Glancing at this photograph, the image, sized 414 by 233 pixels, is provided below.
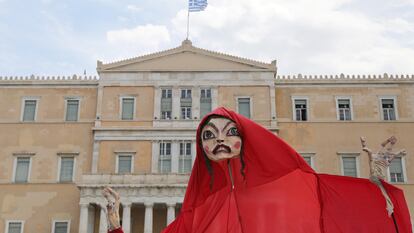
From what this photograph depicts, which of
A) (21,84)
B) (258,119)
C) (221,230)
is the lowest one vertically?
(221,230)

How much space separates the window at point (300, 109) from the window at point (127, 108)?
28.9 ft

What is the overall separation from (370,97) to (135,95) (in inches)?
506

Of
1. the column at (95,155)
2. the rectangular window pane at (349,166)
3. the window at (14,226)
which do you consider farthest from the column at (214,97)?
the window at (14,226)

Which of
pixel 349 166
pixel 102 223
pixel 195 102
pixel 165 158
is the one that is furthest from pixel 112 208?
pixel 349 166

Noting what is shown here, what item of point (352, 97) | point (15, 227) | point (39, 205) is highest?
point (352, 97)

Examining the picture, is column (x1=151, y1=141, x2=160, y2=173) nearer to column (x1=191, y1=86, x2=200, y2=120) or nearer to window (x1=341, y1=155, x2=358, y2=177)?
column (x1=191, y1=86, x2=200, y2=120)

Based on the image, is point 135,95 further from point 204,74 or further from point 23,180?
point 23,180

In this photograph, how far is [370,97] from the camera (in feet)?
102

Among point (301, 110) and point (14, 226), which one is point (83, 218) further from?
point (301, 110)

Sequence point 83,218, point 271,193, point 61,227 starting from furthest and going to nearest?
point 61,227 → point 83,218 → point 271,193

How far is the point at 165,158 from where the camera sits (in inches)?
1153

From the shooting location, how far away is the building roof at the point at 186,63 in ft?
101

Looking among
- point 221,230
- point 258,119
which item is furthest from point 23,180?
point 221,230

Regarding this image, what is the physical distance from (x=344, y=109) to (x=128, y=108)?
11.8 meters
